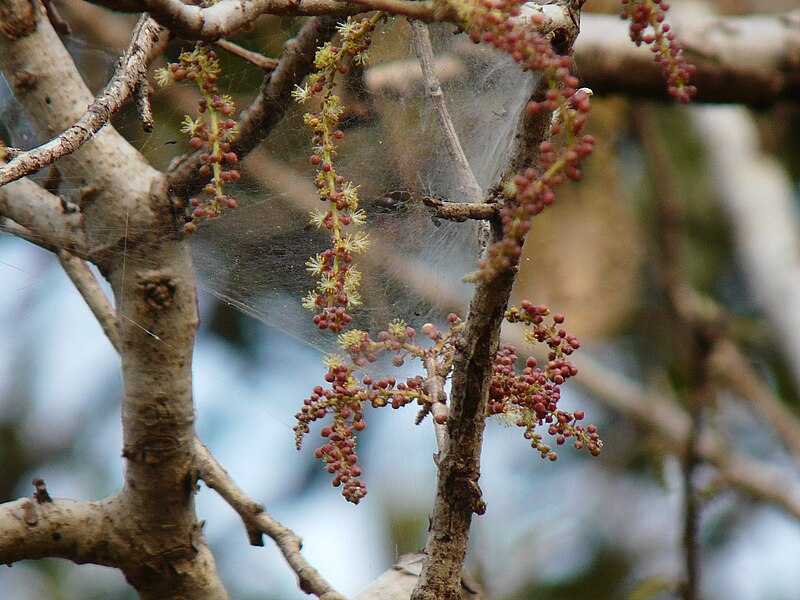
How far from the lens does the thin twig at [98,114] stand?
1105mm

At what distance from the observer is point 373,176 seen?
1.87 m

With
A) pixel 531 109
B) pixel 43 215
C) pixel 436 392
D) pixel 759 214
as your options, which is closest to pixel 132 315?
pixel 43 215

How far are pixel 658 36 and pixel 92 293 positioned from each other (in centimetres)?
146

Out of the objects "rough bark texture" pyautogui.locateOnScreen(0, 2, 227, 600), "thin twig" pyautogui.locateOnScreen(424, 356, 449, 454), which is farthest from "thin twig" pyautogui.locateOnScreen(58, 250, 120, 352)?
"thin twig" pyautogui.locateOnScreen(424, 356, 449, 454)

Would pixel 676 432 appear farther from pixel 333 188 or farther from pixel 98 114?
pixel 98 114

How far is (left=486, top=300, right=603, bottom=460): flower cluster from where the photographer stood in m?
1.30

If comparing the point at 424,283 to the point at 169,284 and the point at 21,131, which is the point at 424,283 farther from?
the point at 21,131

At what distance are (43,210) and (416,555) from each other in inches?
42.7

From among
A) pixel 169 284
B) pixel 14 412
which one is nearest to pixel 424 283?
pixel 169 284

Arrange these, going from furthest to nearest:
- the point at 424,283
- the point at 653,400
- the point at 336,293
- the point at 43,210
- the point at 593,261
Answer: the point at 653,400 < the point at 593,261 < the point at 424,283 < the point at 43,210 < the point at 336,293

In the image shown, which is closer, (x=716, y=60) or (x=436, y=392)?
(x=436, y=392)

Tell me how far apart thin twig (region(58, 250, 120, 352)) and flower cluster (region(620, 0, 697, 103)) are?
1302mm

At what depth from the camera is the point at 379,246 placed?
1978 mm

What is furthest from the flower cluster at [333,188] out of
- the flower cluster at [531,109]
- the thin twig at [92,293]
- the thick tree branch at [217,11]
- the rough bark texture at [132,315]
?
the thin twig at [92,293]
